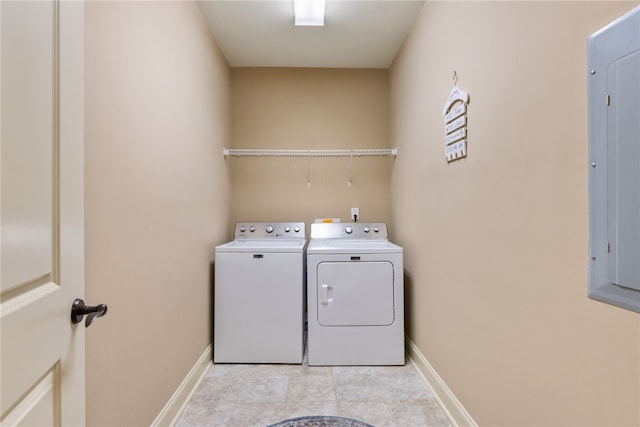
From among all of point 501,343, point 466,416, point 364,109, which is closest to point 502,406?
point 501,343

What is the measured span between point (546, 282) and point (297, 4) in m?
2.01

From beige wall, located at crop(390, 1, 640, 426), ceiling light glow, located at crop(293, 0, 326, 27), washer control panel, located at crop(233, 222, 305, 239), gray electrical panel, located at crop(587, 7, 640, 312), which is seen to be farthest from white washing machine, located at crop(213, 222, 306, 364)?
gray electrical panel, located at crop(587, 7, 640, 312)

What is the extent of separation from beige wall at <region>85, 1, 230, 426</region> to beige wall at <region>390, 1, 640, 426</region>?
1432mm

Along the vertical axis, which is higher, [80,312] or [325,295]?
[80,312]

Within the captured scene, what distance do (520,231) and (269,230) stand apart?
Result: 213 centimetres

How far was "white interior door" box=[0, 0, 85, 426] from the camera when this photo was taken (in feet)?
1.69

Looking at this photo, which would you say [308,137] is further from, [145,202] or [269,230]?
[145,202]

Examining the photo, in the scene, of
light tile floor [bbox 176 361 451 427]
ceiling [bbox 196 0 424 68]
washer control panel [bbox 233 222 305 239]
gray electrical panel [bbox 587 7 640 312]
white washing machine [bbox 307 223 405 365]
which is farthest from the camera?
washer control panel [bbox 233 222 305 239]

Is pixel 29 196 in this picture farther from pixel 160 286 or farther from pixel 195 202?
pixel 195 202

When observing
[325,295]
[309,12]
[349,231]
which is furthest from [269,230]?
[309,12]

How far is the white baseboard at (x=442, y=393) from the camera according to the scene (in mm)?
1579

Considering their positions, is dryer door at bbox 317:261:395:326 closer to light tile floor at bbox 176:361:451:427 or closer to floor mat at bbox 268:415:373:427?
light tile floor at bbox 176:361:451:427

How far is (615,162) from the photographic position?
75cm

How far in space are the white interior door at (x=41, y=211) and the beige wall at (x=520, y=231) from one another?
47.5 inches
